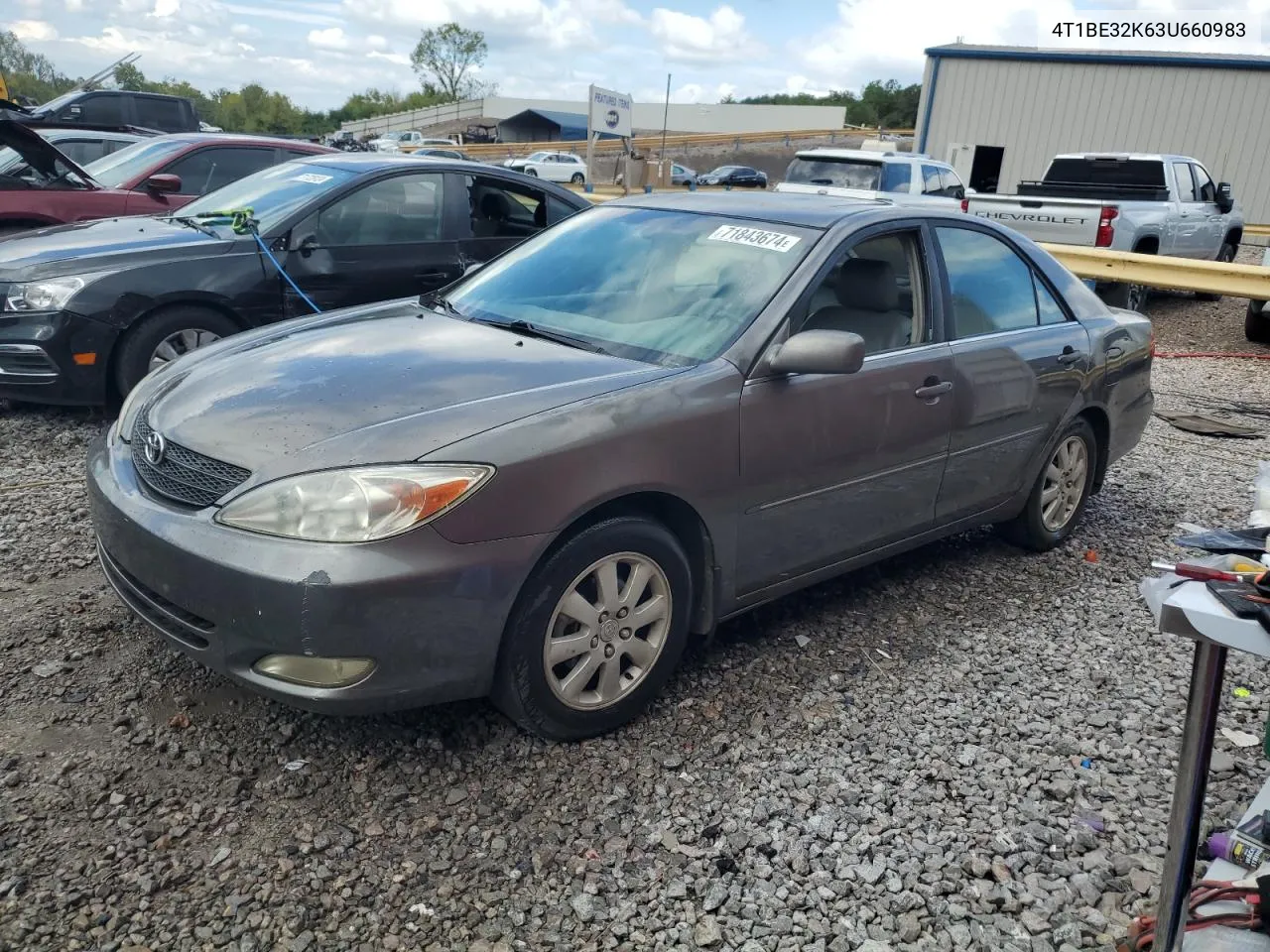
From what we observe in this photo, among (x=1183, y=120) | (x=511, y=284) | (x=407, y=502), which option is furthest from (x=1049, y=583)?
(x=1183, y=120)

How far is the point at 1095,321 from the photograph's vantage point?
4766mm

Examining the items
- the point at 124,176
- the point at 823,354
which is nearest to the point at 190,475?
the point at 823,354

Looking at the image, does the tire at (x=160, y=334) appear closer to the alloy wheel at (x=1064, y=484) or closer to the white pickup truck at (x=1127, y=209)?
the alloy wheel at (x=1064, y=484)

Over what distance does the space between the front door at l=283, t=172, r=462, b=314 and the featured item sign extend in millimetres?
17336

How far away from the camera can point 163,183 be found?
7680 millimetres

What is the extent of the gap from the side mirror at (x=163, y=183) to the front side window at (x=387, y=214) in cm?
229

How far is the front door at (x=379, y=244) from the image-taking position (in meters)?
6.12

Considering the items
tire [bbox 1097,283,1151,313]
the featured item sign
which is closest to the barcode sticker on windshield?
tire [bbox 1097,283,1151,313]

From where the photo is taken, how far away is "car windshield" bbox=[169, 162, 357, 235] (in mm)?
6188

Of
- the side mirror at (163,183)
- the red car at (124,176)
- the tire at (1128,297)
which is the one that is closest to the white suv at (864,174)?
the tire at (1128,297)

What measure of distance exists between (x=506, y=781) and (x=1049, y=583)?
2827mm

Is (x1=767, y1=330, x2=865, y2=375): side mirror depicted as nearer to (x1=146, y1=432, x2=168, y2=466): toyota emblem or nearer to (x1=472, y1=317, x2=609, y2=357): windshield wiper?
(x1=472, y1=317, x2=609, y2=357): windshield wiper

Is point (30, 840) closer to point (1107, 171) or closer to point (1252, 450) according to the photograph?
point (1252, 450)

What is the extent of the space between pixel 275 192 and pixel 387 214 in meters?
0.71
